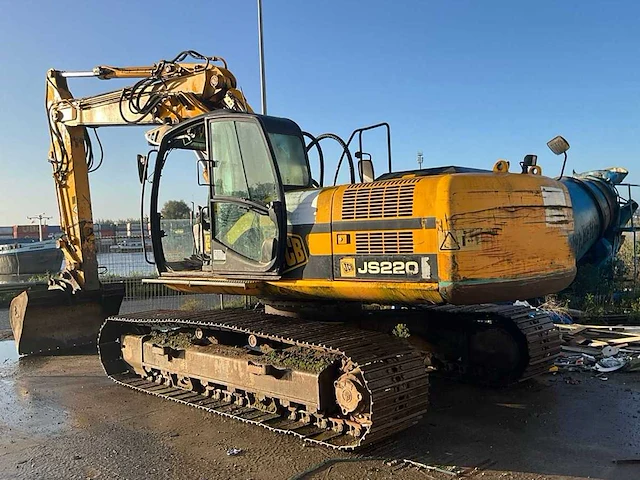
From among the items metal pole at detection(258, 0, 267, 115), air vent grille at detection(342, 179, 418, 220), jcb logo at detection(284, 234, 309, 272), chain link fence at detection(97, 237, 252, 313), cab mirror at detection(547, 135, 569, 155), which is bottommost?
chain link fence at detection(97, 237, 252, 313)

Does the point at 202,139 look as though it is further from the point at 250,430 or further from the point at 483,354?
the point at 483,354

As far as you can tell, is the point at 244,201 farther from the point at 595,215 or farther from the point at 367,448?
the point at 595,215

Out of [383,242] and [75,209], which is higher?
[75,209]

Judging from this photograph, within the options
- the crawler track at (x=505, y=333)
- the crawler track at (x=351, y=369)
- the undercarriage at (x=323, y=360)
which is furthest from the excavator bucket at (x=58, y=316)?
the crawler track at (x=505, y=333)

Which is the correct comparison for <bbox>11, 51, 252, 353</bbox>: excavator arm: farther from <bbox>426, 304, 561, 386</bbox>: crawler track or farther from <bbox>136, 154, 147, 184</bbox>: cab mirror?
<bbox>426, 304, 561, 386</bbox>: crawler track

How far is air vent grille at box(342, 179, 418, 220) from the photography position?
16.5 ft

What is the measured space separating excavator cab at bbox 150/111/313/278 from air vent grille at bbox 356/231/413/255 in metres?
0.80

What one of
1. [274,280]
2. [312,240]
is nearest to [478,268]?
[312,240]

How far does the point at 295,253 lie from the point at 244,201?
2.47 ft

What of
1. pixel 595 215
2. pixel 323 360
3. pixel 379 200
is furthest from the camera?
pixel 595 215

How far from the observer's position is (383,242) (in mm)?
5105

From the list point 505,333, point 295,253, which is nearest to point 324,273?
point 295,253

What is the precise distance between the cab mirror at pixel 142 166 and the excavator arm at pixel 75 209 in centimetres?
170

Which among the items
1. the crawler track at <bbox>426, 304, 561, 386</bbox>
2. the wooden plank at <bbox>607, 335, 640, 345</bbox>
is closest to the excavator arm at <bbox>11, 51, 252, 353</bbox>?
the crawler track at <bbox>426, 304, 561, 386</bbox>
